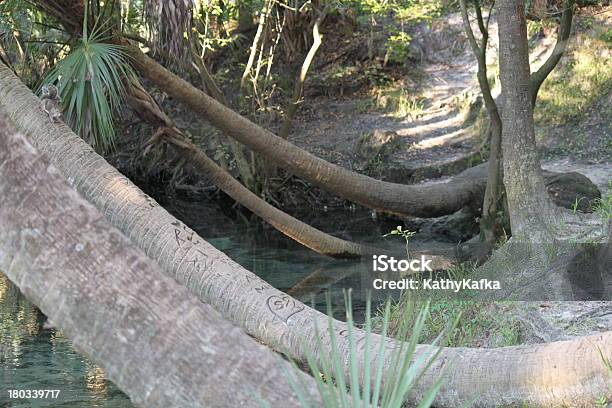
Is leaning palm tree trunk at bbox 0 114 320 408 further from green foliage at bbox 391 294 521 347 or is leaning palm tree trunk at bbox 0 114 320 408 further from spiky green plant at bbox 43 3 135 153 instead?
spiky green plant at bbox 43 3 135 153

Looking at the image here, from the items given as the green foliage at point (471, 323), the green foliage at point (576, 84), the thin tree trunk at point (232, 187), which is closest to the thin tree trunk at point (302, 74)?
the thin tree trunk at point (232, 187)

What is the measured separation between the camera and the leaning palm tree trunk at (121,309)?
7.58 ft

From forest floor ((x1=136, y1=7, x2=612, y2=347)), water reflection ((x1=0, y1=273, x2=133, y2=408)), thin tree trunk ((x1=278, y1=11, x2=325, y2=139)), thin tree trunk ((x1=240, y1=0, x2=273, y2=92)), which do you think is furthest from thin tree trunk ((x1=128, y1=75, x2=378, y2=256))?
thin tree trunk ((x1=240, y1=0, x2=273, y2=92))

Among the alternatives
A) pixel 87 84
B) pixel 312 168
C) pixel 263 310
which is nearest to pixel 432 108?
pixel 312 168

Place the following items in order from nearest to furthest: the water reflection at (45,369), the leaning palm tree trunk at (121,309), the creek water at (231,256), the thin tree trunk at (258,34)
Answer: the leaning palm tree trunk at (121,309)
the water reflection at (45,369)
the creek water at (231,256)
the thin tree trunk at (258,34)

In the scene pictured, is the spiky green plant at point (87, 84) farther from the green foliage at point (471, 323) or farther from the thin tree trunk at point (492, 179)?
the thin tree trunk at point (492, 179)

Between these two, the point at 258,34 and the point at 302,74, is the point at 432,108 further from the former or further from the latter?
the point at 258,34

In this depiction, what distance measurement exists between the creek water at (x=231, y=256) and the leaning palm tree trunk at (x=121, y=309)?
3.76m

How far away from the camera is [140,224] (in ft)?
16.9

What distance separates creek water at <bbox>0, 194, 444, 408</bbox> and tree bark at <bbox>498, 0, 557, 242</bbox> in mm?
2135

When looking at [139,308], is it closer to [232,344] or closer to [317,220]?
[232,344]

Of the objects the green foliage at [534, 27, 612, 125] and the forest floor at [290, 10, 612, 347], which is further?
the green foliage at [534, 27, 612, 125]

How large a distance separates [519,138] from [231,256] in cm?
615

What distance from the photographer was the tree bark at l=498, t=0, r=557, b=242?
6.79 meters
